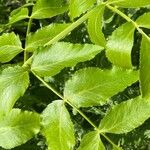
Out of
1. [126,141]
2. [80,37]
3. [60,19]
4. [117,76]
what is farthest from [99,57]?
[117,76]

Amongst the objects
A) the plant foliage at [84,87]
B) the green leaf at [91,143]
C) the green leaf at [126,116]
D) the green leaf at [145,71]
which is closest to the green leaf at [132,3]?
the plant foliage at [84,87]

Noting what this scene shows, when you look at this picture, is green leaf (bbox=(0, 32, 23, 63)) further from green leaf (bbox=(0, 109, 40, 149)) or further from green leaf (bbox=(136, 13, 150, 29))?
green leaf (bbox=(136, 13, 150, 29))

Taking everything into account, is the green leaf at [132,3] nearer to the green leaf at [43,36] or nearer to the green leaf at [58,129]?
the green leaf at [43,36]

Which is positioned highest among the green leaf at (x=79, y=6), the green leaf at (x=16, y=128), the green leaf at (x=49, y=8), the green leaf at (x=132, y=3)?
the green leaf at (x=132, y=3)

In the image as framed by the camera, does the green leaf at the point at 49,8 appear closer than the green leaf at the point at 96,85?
No

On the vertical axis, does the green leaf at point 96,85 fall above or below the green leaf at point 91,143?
above
